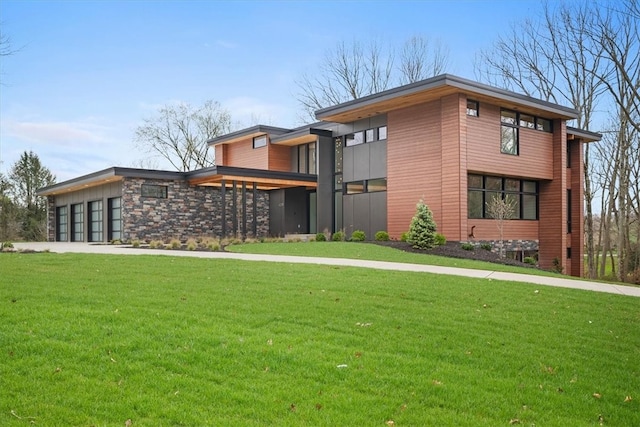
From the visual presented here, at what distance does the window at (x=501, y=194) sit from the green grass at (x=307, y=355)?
449 inches

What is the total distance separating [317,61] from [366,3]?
1946 centimetres

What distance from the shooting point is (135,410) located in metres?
4.14

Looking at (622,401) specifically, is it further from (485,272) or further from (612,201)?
Answer: (612,201)

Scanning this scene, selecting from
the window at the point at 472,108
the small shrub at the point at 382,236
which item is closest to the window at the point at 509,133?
the window at the point at 472,108

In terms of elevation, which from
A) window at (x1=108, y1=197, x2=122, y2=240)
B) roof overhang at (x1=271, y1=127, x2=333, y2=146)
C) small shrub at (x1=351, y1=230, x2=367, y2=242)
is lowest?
small shrub at (x1=351, y1=230, x2=367, y2=242)

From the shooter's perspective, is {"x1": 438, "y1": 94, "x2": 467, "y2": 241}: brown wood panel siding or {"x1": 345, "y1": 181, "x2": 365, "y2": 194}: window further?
{"x1": 345, "y1": 181, "x2": 365, "y2": 194}: window

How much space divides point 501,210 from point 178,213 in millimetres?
15166

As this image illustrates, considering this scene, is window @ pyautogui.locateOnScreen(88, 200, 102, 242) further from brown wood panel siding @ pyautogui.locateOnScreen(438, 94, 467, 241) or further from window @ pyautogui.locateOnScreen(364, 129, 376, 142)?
brown wood panel siding @ pyautogui.locateOnScreen(438, 94, 467, 241)

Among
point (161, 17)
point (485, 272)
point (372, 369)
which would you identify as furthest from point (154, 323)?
point (161, 17)

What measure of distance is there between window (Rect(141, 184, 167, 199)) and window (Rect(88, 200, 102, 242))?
452cm

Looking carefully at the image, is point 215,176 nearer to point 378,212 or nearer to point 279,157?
point 279,157

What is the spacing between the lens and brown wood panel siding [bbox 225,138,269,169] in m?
29.2

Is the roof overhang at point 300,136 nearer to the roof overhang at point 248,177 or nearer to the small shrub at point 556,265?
the roof overhang at point 248,177

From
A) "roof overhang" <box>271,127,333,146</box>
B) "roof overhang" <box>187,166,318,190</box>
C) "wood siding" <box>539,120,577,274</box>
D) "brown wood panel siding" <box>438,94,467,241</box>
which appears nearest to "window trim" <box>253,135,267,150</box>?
"roof overhang" <box>271,127,333,146</box>
